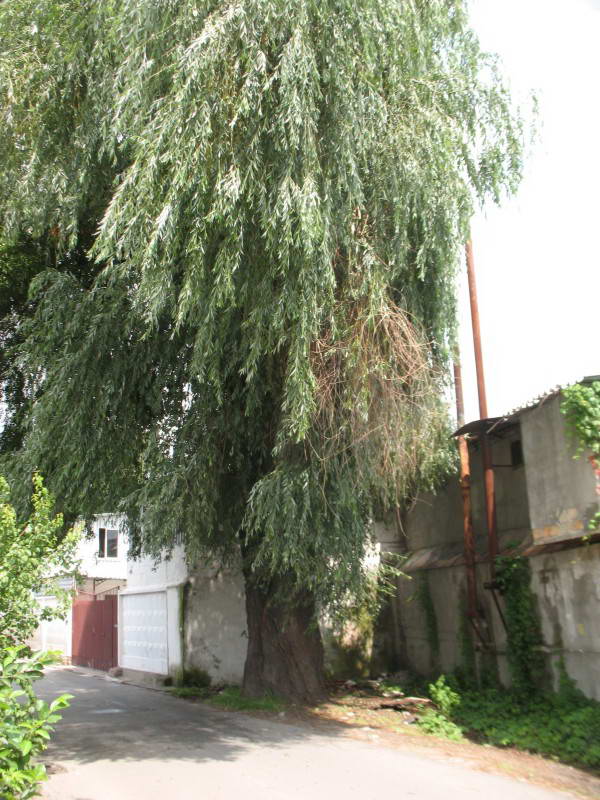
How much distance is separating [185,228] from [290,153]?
1.50m

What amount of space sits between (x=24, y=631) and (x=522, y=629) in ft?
21.9

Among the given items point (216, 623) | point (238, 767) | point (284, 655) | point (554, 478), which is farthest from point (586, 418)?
point (216, 623)

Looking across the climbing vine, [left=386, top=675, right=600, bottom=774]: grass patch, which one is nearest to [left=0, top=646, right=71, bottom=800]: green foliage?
[left=386, top=675, right=600, bottom=774]: grass patch

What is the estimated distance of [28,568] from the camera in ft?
22.6

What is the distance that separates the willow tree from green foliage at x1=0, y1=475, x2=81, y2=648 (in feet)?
7.83

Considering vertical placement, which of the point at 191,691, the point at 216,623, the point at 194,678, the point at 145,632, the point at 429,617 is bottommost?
the point at 191,691

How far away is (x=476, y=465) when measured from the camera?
1316 cm

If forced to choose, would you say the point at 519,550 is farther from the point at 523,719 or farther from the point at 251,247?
the point at 251,247

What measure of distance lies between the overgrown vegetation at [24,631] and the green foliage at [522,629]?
6.03 metres

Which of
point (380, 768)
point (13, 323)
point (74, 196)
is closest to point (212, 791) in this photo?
point (380, 768)

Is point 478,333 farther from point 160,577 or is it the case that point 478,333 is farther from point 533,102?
point 160,577

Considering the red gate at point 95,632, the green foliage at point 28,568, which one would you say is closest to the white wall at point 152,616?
the red gate at point 95,632

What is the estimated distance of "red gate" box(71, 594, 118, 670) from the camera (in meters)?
21.5

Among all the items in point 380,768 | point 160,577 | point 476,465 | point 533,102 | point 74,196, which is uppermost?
point 533,102
